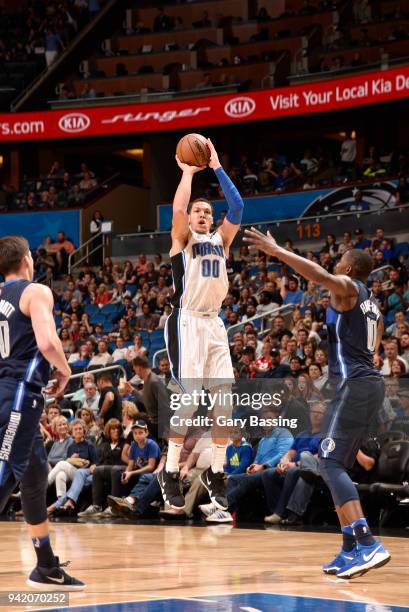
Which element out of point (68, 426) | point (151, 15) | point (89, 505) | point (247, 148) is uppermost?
point (151, 15)

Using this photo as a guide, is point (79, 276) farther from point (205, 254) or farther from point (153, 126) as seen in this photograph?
point (205, 254)

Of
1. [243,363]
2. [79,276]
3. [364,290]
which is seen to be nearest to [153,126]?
[79,276]

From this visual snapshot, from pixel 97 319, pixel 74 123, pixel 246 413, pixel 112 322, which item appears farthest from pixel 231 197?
pixel 74 123

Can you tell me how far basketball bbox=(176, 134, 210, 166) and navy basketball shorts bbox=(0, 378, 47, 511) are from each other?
290 centimetres

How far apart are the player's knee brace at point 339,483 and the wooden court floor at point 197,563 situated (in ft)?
1.80

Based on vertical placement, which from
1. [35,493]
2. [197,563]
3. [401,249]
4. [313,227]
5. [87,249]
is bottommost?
[197,563]

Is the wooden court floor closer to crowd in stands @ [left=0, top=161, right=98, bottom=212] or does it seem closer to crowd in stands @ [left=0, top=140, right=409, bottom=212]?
crowd in stands @ [left=0, top=140, right=409, bottom=212]

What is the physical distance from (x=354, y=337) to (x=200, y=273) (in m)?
1.64

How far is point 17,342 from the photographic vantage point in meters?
6.15

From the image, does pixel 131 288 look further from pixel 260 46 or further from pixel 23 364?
pixel 23 364

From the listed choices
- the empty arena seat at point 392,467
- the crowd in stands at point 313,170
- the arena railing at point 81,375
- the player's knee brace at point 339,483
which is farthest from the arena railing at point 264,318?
the player's knee brace at point 339,483

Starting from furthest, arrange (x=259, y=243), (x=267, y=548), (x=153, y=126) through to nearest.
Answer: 1. (x=153, y=126)
2. (x=267, y=548)
3. (x=259, y=243)

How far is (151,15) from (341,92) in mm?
9024

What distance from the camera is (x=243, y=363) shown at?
14703mm
